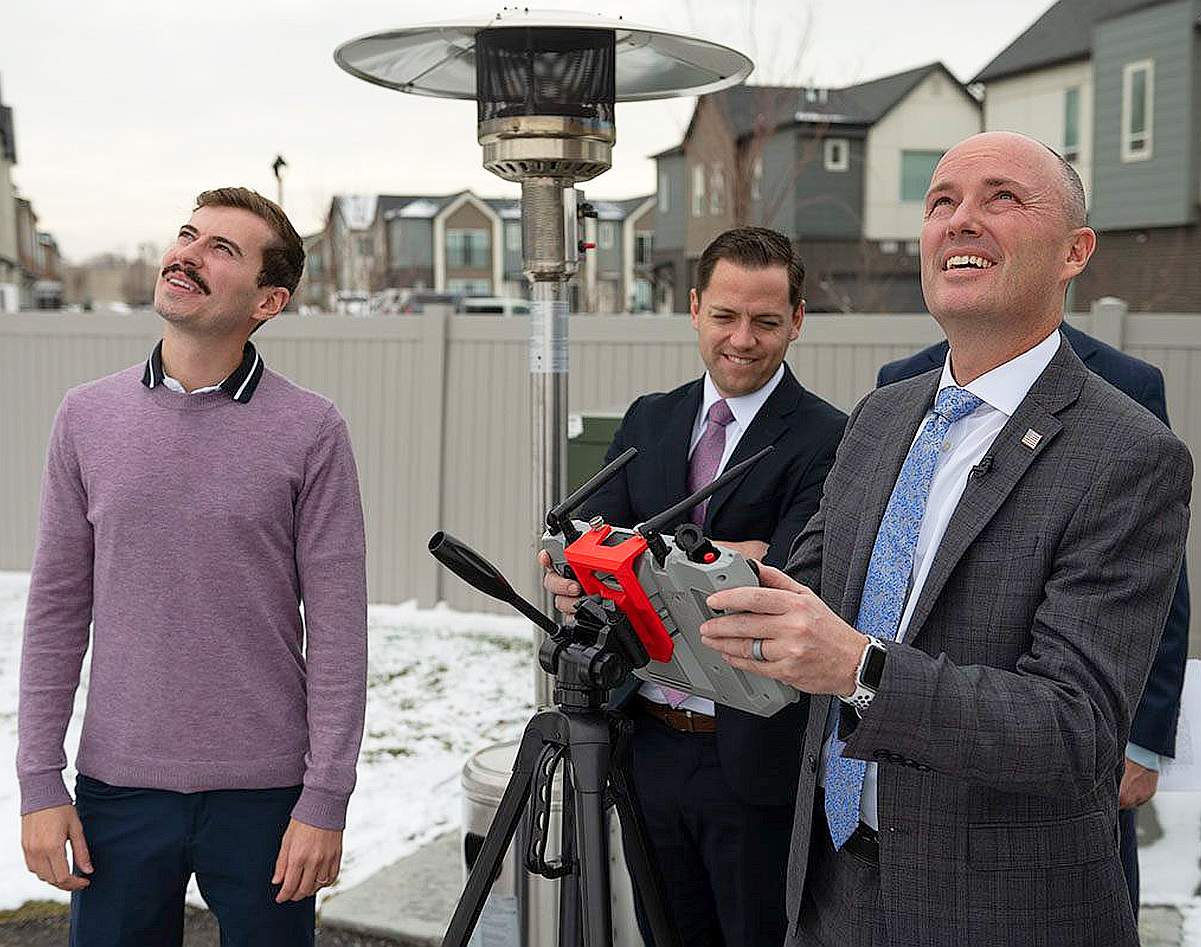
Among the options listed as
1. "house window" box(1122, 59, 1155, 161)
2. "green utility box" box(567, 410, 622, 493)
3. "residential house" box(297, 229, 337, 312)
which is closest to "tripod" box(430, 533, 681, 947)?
"green utility box" box(567, 410, 622, 493)

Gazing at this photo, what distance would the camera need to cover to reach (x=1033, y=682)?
53.7 inches

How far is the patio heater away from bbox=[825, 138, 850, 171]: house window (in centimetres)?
2154

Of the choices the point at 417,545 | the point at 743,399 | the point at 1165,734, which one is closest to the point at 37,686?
the point at 743,399

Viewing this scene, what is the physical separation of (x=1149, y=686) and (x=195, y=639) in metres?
1.75

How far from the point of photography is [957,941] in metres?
1.51

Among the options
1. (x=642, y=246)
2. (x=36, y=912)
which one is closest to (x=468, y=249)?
(x=642, y=246)

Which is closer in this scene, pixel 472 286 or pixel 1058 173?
pixel 1058 173

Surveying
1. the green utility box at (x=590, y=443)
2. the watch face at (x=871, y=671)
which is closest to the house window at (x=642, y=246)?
the green utility box at (x=590, y=443)

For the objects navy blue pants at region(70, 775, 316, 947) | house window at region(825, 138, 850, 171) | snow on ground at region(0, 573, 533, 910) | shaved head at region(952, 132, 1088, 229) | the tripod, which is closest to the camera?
shaved head at region(952, 132, 1088, 229)

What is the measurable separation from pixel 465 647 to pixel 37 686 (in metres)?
4.93

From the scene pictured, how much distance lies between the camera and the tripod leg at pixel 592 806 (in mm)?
1788

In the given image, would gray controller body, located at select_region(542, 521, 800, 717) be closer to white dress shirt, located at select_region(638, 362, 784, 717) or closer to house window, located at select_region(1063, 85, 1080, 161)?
white dress shirt, located at select_region(638, 362, 784, 717)

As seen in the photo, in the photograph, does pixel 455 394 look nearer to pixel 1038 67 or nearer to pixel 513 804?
pixel 513 804

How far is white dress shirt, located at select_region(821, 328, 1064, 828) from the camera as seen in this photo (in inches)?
61.8
